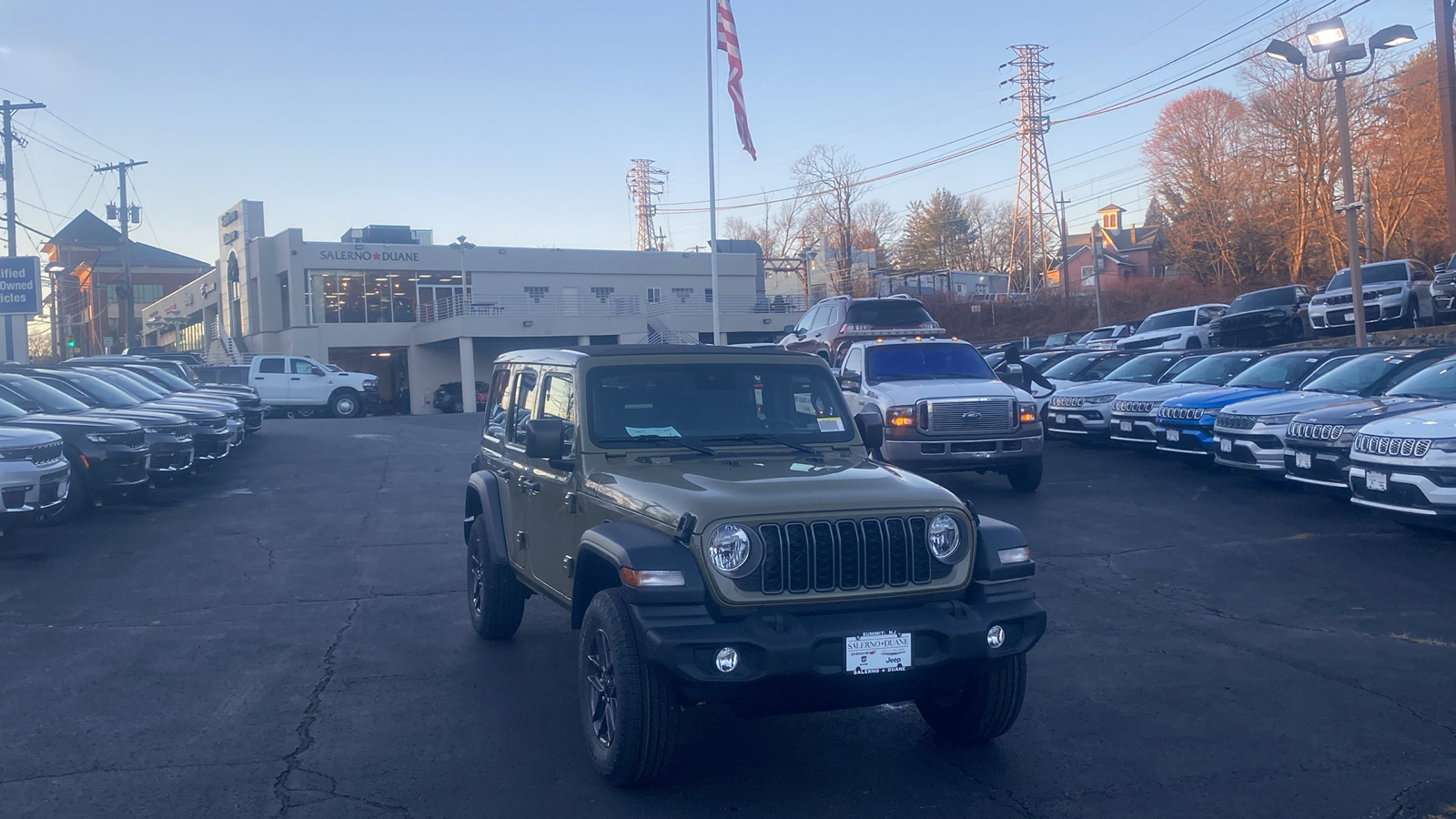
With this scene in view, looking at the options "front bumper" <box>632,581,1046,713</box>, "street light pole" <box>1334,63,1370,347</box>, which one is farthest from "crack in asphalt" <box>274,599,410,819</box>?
"street light pole" <box>1334,63,1370,347</box>

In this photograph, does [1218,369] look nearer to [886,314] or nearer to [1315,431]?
[1315,431]

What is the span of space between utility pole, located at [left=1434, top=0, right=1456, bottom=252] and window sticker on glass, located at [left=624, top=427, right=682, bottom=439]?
26.4m

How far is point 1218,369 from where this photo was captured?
16.2 meters

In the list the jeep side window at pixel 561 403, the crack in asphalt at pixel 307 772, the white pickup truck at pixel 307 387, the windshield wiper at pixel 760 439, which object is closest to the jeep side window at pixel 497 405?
the jeep side window at pixel 561 403

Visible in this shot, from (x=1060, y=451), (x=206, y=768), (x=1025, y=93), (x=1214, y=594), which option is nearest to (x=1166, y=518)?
(x=1214, y=594)

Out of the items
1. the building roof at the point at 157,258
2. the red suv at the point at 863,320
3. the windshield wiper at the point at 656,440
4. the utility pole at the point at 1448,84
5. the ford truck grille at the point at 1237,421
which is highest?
the building roof at the point at 157,258

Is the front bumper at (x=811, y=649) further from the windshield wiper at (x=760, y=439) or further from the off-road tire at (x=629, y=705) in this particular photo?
the windshield wiper at (x=760, y=439)

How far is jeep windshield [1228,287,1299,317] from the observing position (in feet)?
94.2

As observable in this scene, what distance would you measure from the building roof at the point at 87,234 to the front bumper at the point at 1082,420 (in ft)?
301

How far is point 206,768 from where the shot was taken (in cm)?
518

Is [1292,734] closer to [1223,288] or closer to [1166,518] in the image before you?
[1166,518]

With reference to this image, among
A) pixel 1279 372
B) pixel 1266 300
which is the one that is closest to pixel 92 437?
pixel 1279 372

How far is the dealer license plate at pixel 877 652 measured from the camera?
4.43 metres

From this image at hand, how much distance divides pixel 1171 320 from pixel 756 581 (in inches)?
1143
